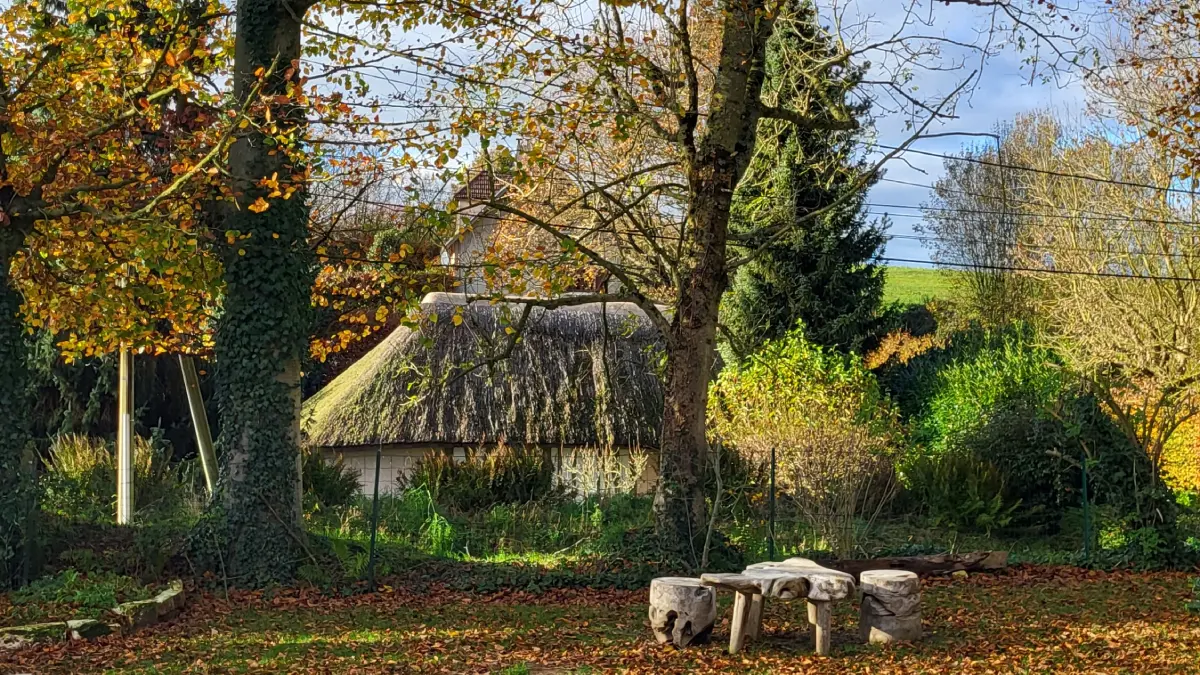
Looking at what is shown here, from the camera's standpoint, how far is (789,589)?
7.46 meters

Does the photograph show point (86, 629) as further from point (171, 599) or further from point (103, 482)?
point (103, 482)

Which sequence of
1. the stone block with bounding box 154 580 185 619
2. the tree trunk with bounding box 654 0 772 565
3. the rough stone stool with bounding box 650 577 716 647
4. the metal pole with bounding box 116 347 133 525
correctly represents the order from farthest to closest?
the metal pole with bounding box 116 347 133 525 < the tree trunk with bounding box 654 0 772 565 < the stone block with bounding box 154 580 185 619 < the rough stone stool with bounding box 650 577 716 647

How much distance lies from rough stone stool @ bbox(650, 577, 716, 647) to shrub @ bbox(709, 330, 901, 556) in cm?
530

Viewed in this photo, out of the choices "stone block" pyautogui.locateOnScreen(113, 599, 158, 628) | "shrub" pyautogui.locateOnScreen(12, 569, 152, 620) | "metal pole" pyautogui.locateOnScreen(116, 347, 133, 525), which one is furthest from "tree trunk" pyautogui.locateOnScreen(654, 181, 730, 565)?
"metal pole" pyautogui.locateOnScreen(116, 347, 133, 525)

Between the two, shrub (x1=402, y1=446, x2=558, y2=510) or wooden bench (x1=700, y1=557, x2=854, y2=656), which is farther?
shrub (x1=402, y1=446, x2=558, y2=510)

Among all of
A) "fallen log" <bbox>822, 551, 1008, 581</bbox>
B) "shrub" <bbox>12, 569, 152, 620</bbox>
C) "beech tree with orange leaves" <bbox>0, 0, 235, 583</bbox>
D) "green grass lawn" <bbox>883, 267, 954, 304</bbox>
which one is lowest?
"shrub" <bbox>12, 569, 152, 620</bbox>

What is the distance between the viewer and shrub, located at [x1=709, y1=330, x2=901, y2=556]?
13305mm

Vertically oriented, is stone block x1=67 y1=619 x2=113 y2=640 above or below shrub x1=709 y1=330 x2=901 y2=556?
below

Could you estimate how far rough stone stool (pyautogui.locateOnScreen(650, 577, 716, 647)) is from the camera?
25.5 ft

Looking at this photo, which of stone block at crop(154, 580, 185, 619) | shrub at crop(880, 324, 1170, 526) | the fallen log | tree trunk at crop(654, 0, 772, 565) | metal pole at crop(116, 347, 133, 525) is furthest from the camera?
metal pole at crop(116, 347, 133, 525)

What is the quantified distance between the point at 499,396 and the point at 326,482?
3324 millimetres

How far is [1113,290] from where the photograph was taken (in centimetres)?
2061

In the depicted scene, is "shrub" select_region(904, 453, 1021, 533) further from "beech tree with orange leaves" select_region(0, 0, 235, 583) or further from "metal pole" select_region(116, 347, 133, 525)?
"metal pole" select_region(116, 347, 133, 525)

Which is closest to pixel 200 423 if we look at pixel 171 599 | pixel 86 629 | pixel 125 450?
pixel 125 450
